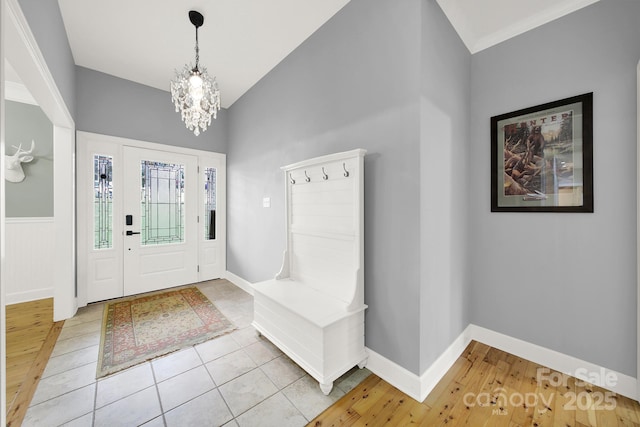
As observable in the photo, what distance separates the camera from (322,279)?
222cm

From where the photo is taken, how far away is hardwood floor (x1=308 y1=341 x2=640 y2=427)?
152 cm

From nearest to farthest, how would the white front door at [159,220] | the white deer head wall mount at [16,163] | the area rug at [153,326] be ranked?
the area rug at [153,326], the white deer head wall mount at [16,163], the white front door at [159,220]

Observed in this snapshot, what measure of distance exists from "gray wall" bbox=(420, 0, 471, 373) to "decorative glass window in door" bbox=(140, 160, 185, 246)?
3.66 m

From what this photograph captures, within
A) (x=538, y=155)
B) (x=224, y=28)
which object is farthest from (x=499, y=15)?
(x=224, y=28)

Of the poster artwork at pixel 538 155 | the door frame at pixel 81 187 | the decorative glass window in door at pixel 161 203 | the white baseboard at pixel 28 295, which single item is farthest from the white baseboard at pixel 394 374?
the white baseboard at pixel 28 295

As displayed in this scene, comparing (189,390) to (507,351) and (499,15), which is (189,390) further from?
(499,15)

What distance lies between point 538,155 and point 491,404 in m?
1.91

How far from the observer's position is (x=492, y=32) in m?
2.24

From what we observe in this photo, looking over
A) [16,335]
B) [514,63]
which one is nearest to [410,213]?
[514,63]

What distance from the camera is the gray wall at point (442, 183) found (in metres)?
1.75

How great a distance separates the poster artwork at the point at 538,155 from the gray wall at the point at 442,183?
35 centimetres

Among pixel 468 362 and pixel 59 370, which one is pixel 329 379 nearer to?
pixel 468 362

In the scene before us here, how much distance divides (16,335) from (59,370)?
3.53ft

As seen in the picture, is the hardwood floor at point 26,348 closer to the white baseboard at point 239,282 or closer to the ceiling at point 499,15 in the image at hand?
the white baseboard at point 239,282
